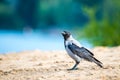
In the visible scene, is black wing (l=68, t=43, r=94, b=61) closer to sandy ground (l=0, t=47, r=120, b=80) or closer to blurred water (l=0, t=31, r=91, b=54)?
sandy ground (l=0, t=47, r=120, b=80)

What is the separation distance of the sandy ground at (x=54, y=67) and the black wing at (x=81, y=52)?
A: 0.65ft

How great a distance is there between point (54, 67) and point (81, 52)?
0.55m

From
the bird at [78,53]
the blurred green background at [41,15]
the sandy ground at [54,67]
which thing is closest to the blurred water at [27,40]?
the blurred green background at [41,15]

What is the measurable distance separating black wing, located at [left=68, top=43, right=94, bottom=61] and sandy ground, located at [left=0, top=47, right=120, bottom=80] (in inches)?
7.9

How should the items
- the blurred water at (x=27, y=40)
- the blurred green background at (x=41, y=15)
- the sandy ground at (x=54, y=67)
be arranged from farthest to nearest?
1. the blurred green background at (x=41, y=15)
2. the blurred water at (x=27, y=40)
3. the sandy ground at (x=54, y=67)

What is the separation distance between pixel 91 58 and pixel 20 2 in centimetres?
1903

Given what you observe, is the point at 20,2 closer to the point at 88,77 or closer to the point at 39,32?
the point at 39,32

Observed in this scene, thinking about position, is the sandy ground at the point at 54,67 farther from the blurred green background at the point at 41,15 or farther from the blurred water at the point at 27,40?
the blurred green background at the point at 41,15

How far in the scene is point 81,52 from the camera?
900 cm

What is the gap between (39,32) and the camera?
2791cm

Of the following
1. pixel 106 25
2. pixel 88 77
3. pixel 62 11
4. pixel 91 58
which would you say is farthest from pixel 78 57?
pixel 62 11

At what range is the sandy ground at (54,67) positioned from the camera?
335 inches

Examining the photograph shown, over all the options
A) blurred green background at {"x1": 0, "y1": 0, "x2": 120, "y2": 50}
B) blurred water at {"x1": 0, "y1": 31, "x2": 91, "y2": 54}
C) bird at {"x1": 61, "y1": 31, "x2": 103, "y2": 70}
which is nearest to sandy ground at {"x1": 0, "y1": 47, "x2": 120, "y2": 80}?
bird at {"x1": 61, "y1": 31, "x2": 103, "y2": 70}

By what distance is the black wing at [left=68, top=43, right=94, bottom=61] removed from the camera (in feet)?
29.4
